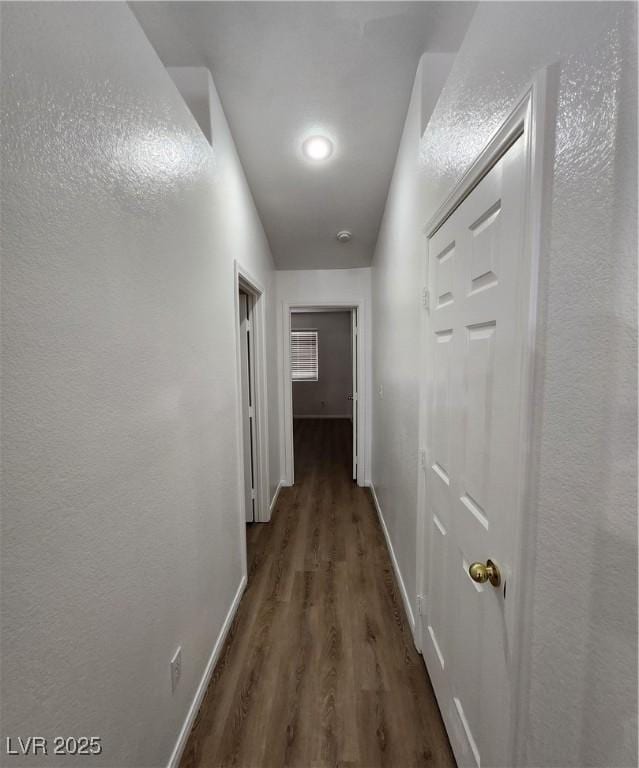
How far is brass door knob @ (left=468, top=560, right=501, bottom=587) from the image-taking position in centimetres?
84

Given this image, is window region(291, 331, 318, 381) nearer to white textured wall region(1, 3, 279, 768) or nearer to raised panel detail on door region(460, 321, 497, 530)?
white textured wall region(1, 3, 279, 768)

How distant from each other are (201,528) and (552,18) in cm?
181

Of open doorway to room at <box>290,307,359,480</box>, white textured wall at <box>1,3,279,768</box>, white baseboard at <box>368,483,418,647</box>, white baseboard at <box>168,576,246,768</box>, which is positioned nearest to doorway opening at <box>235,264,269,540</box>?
white baseboard at <box>168,576,246,768</box>

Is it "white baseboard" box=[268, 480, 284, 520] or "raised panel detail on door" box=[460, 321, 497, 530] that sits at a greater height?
"raised panel detail on door" box=[460, 321, 497, 530]

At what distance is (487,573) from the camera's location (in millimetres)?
864

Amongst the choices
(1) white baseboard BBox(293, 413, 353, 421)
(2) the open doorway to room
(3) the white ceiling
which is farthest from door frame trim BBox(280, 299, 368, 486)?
(1) white baseboard BBox(293, 413, 353, 421)

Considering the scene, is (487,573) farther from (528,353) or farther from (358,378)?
(358,378)

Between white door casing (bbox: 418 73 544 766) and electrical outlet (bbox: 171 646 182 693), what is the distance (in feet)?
3.22

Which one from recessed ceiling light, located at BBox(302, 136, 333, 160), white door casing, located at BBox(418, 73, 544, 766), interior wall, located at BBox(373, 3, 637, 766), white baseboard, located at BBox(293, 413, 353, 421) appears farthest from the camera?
white baseboard, located at BBox(293, 413, 353, 421)

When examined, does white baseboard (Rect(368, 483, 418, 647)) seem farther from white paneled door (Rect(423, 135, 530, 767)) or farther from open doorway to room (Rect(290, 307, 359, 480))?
open doorway to room (Rect(290, 307, 359, 480))

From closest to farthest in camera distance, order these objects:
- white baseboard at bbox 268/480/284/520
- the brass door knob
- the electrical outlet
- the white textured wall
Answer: the white textured wall, the brass door knob, the electrical outlet, white baseboard at bbox 268/480/284/520

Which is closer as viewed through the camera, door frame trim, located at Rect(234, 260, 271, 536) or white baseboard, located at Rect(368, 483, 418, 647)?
white baseboard, located at Rect(368, 483, 418, 647)

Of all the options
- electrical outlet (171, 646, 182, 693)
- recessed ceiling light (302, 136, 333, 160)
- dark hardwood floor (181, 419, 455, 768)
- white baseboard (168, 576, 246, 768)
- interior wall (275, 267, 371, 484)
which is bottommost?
dark hardwood floor (181, 419, 455, 768)

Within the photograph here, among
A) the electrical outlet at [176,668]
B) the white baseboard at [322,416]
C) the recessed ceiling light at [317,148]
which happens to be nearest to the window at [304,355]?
the white baseboard at [322,416]
